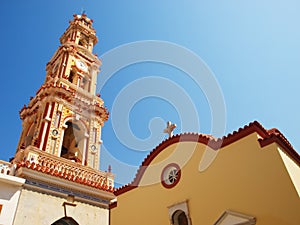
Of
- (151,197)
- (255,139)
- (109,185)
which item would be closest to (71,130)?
(109,185)

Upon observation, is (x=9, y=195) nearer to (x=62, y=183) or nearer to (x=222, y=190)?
(x=62, y=183)

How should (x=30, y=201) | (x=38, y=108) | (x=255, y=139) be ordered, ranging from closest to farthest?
(x=255, y=139) < (x=30, y=201) < (x=38, y=108)

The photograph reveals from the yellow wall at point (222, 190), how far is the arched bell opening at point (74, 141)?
387 centimetres

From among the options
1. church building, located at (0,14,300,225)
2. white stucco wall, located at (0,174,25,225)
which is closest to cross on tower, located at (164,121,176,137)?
church building, located at (0,14,300,225)

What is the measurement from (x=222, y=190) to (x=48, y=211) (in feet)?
18.7

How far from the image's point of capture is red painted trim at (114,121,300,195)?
25.1 ft

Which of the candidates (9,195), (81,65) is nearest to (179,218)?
(9,195)

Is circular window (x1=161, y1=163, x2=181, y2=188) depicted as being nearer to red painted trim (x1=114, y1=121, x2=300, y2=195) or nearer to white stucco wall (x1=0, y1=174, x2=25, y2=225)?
red painted trim (x1=114, y1=121, x2=300, y2=195)

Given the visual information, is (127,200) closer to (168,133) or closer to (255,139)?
(168,133)

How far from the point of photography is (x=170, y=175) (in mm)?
10094

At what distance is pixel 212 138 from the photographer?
9.21 meters

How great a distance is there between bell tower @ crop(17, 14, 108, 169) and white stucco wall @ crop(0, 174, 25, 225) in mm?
3316

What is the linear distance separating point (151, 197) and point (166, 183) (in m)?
0.84

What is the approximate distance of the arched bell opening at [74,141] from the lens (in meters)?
13.6
